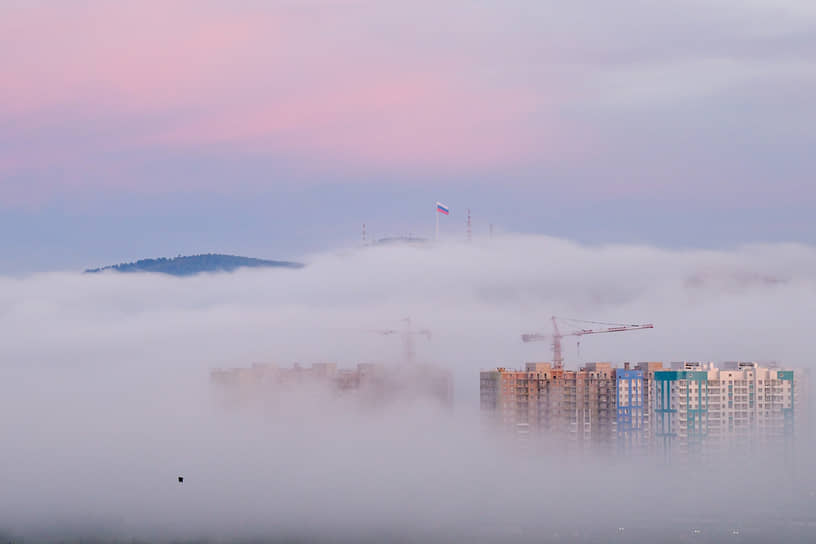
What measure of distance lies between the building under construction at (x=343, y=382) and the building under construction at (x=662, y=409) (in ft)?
51.5

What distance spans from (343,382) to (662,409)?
119ft

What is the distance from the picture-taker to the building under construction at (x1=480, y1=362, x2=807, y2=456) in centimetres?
15750

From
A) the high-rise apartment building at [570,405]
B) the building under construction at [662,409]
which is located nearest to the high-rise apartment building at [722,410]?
the building under construction at [662,409]

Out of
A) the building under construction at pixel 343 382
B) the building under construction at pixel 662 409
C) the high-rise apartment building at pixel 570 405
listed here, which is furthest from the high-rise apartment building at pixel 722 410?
the building under construction at pixel 343 382

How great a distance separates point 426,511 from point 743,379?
105 ft

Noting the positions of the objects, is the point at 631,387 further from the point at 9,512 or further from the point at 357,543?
the point at 9,512

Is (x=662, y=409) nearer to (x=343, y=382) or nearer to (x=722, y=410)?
(x=722, y=410)

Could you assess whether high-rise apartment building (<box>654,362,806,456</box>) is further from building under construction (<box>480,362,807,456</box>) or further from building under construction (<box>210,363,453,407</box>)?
building under construction (<box>210,363,453,407</box>)

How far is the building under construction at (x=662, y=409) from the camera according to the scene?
157500 mm

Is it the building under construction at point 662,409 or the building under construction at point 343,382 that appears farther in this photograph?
the building under construction at point 343,382

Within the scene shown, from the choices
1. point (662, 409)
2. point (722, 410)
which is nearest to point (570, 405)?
Answer: point (662, 409)

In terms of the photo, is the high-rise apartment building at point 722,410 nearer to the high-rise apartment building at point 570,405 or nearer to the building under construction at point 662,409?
the building under construction at point 662,409

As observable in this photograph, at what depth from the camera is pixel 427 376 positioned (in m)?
182

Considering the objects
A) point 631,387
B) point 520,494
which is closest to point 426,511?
point 520,494
